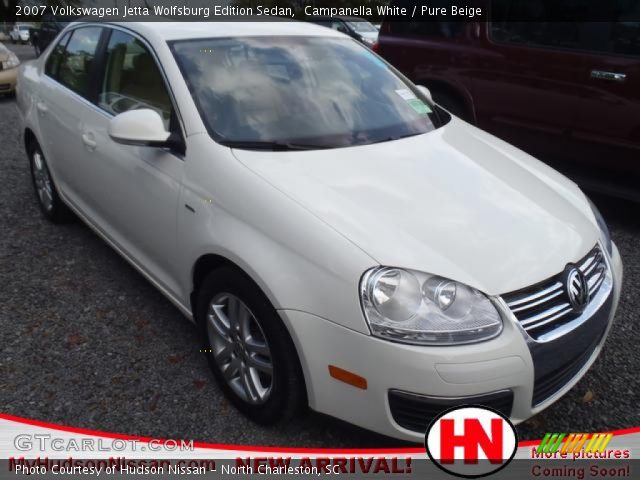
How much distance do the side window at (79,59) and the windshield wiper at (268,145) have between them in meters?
1.48

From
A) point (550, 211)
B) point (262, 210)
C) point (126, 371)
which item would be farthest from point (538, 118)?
point (126, 371)

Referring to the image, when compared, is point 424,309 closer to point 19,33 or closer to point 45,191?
point 45,191

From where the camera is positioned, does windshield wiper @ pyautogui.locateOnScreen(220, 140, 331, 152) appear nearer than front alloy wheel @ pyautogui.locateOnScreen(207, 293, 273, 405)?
No

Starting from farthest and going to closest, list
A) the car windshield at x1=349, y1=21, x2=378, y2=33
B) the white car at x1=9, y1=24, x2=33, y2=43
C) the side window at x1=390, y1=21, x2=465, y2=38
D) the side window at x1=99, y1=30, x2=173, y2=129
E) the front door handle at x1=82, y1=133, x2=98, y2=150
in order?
the white car at x1=9, y1=24, x2=33, y2=43 < the car windshield at x1=349, y1=21, x2=378, y2=33 < the side window at x1=390, y1=21, x2=465, y2=38 < the front door handle at x1=82, y1=133, x2=98, y2=150 < the side window at x1=99, y1=30, x2=173, y2=129

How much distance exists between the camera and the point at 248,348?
7.80 feet

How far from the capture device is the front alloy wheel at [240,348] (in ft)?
7.64

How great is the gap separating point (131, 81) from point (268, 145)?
1.05m

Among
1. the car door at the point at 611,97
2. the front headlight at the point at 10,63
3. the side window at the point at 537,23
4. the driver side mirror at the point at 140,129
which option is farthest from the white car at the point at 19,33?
the driver side mirror at the point at 140,129

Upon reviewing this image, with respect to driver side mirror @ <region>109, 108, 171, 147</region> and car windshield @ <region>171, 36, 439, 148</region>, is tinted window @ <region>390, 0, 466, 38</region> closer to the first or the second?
car windshield @ <region>171, 36, 439, 148</region>

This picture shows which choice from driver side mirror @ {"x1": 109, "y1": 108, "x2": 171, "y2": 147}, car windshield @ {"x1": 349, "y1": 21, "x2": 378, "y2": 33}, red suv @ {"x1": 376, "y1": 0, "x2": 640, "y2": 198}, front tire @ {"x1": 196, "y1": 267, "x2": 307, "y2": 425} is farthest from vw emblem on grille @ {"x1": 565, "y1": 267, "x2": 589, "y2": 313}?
car windshield @ {"x1": 349, "y1": 21, "x2": 378, "y2": 33}

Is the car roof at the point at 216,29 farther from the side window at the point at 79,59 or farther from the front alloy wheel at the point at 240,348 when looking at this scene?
the front alloy wheel at the point at 240,348

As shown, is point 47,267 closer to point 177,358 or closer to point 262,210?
point 177,358

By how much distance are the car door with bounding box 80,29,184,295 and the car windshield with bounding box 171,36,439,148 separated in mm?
213

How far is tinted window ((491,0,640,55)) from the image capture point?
4.40 meters
